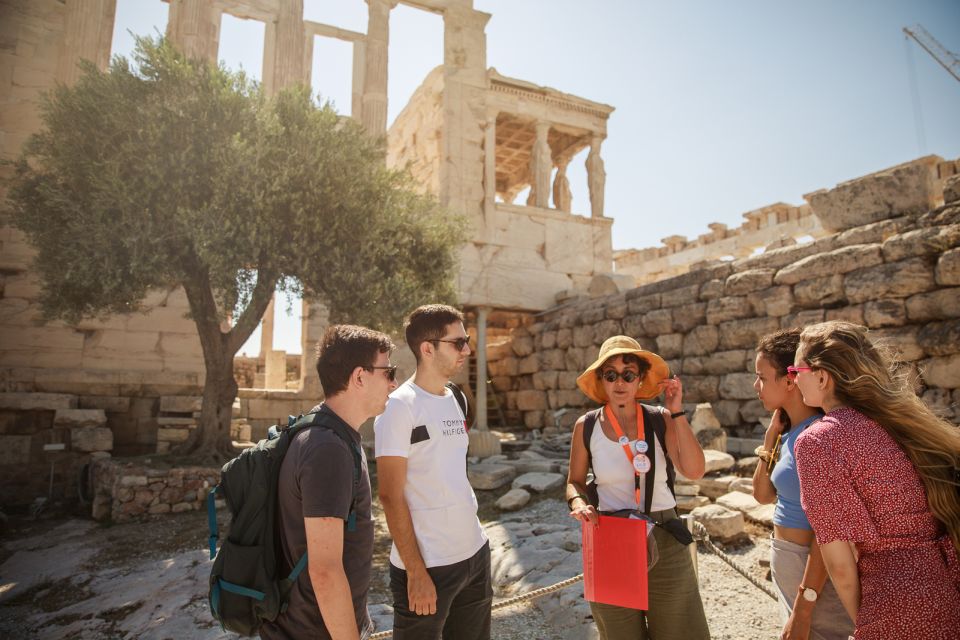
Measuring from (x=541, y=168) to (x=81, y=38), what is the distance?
10.8 metres

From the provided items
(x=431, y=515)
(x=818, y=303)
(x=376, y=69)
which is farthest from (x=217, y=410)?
(x=376, y=69)

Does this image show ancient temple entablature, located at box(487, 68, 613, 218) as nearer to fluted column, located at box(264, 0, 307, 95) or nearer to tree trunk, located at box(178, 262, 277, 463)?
fluted column, located at box(264, 0, 307, 95)

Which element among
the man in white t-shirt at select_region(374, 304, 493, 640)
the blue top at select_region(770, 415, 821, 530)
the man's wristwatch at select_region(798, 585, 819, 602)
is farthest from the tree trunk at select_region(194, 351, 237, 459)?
the man's wristwatch at select_region(798, 585, 819, 602)

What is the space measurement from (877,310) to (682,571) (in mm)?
5998

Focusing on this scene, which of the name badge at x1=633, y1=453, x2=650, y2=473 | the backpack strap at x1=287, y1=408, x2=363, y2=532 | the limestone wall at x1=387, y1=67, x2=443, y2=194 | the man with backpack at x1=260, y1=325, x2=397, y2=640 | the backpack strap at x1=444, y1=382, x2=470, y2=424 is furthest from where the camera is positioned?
the limestone wall at x1=387, y1=67, x2=443, y2=194

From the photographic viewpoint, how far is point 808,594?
2.15m

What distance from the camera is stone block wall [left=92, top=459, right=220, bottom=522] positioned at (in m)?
7.95

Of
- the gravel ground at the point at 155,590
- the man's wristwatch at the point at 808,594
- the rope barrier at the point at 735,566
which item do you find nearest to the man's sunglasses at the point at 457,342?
the man's wristwatch at the point at 808,594

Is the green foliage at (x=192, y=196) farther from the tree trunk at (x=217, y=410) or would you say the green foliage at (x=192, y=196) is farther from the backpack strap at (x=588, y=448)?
the backpack strap at (x=588, y=448)

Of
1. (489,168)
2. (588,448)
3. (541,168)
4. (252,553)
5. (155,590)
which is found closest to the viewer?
(252,553)

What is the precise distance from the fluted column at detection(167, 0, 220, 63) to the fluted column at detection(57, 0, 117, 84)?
140cm

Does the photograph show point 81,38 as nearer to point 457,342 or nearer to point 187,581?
point 187,581

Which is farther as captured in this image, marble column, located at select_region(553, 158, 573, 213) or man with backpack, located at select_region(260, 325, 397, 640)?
marble column, located at select_region(553, 158, 573, 213)

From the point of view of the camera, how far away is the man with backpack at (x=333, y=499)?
6.11 feet
